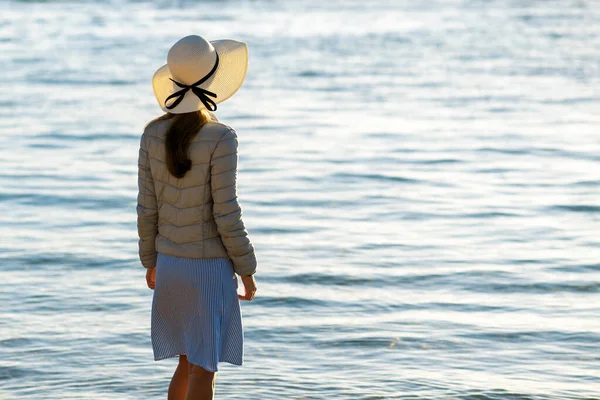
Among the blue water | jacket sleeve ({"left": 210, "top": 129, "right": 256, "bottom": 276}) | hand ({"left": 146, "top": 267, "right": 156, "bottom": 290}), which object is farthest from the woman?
the blue water

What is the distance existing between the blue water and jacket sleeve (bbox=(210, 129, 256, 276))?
5.63ft

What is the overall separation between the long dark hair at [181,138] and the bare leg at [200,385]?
32.9 inches

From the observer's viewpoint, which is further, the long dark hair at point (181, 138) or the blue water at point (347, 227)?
the blue water at point (347, 227)

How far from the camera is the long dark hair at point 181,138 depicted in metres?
4.43

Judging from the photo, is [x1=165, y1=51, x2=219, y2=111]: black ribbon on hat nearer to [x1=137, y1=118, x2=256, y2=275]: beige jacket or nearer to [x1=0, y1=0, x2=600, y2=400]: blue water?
[x1=137, y1=118, x2=256, y2=275]: beige jacket

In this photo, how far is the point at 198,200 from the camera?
4.54 metres

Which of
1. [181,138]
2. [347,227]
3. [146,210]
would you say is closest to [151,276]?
[146,210]

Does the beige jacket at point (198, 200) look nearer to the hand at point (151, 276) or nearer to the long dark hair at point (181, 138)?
the long dark hair at point (181, 138)

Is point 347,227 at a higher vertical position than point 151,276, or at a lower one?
lower

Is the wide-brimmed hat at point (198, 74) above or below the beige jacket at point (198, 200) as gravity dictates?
above

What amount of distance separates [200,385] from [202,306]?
337 millimetres

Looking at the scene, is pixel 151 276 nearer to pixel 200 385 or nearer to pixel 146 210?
pixel 146 210

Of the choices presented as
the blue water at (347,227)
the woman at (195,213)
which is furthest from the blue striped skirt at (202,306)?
the blue water at (347,227)

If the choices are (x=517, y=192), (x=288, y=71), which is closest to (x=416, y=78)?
(x=288, y=71)
